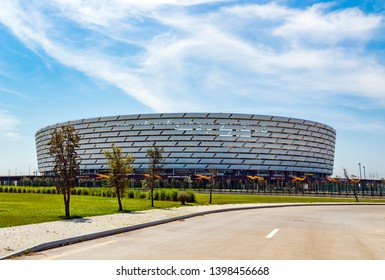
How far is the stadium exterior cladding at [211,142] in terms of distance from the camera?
118513 mm

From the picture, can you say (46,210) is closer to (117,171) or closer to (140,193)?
(117,171)

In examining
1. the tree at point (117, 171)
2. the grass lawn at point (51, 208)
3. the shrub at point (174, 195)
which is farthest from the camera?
the shrub at point (174, 195)

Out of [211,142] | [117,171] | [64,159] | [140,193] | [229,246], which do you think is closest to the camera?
[229,246]

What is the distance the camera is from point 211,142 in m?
120

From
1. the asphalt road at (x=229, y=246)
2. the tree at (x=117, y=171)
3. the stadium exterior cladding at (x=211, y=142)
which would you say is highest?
the stadium exterior cladding at (x=211, y=142)

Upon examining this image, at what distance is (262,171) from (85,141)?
64.0 m

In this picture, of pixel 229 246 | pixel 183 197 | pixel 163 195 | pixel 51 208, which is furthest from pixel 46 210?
pixel 163 195

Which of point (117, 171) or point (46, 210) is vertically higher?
point (117, 171)

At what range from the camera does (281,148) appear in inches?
4909

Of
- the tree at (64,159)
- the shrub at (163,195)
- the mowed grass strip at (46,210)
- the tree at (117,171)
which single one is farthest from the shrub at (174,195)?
the tree at (64,159)

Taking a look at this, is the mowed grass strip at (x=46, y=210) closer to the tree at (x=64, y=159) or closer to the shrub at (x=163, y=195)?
the tree at (x=64, y=159)

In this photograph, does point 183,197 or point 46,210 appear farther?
point 183,197
